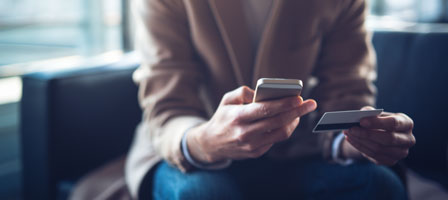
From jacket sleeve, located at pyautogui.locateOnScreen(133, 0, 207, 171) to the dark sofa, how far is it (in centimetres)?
22

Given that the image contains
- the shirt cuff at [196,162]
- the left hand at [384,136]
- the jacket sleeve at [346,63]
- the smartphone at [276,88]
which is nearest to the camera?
the smartphone at [276,88]

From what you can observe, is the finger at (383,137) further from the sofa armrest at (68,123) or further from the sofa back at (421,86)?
the sofa armrest at (68,123)

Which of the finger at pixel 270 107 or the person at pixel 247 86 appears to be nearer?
the finger at pixel 270 107

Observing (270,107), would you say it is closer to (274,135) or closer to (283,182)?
(274,135)

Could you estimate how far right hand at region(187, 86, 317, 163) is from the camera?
0.52m

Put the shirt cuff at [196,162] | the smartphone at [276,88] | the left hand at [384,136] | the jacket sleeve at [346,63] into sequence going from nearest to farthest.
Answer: the smartphone at [276,88] < the left hand at [384,136] < the shirt cuff at [196,162] < the jacket sleeve at [346,63]

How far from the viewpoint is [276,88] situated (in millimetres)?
484

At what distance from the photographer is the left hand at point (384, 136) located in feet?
1.90

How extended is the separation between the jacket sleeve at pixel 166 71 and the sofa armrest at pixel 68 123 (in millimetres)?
214

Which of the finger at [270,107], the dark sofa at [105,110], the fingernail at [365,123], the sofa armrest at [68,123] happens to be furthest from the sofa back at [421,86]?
the sofa armrest at [68,123]

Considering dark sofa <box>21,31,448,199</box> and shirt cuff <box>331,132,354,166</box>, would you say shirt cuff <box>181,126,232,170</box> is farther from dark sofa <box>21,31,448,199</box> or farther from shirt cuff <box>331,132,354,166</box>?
dark sofa <box>21,31,448,199</box>

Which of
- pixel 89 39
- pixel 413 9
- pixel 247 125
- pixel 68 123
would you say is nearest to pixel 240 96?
pixel 247 125

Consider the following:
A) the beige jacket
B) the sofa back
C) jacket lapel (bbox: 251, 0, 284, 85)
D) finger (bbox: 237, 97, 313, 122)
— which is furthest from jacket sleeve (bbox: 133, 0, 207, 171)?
the sofa back

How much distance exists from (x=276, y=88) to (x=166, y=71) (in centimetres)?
35
